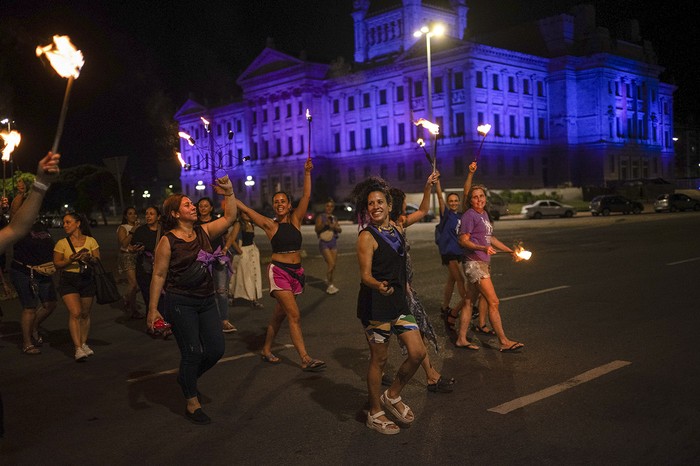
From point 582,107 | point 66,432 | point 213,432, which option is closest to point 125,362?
point 66,432

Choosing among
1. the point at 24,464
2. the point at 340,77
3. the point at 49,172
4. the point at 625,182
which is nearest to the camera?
the point at 49,172

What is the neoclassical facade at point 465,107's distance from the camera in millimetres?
70438

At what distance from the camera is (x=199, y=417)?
5668mm

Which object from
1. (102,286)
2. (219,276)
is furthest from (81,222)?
(219,276)

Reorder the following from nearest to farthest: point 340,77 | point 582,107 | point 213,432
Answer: point 213,432 → point 582,107 → point 340,77

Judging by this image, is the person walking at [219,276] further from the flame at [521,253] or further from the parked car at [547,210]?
the parked car at [547,210]

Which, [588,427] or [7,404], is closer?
[588,427]

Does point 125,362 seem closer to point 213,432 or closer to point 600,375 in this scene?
point 213,432

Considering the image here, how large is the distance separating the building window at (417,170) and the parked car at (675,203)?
29799mm

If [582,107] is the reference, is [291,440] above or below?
below

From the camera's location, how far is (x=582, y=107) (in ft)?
249

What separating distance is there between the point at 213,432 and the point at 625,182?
2821 inches

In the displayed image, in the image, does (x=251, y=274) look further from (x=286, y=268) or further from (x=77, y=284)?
(x=286, y=268)

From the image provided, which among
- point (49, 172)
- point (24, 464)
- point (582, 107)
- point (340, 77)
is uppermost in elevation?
point (340, 77)
